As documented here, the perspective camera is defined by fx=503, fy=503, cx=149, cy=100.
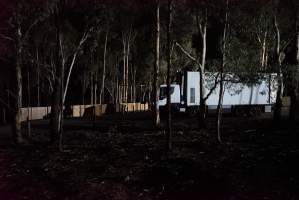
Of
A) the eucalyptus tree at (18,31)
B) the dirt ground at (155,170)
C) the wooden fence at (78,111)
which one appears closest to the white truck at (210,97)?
the wooden fence at (78,111)

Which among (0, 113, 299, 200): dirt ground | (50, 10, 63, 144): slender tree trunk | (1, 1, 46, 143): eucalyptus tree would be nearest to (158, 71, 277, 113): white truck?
(0, 113, 299, 200): dirt ground

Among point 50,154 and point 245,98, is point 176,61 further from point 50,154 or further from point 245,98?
point 50,154

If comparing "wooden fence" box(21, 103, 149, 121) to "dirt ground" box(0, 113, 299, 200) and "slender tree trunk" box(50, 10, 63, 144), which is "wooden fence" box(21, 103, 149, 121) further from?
"dirt ground" box(0, 113, 299, 200)

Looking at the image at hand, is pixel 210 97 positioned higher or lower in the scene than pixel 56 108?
higher

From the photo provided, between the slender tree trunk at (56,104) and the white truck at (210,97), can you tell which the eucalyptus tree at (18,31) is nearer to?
the slender tree trunk at (56,104)

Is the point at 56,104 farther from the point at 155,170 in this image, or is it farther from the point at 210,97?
the point at 210,97

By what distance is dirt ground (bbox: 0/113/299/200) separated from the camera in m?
13.1

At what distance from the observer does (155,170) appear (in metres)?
15.1

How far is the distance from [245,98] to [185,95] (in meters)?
5.59

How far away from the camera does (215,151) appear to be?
18547 millimetres

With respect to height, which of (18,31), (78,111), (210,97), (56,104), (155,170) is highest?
(18,31)

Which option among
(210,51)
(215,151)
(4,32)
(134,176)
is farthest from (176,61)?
(134,176)

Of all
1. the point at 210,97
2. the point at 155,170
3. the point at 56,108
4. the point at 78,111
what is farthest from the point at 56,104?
the point at 78,111

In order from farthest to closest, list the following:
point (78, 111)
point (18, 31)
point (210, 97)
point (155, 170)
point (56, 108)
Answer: point (78, 111), point (210, 97), point (56, 108), point (18, 31), point (155, 170)
